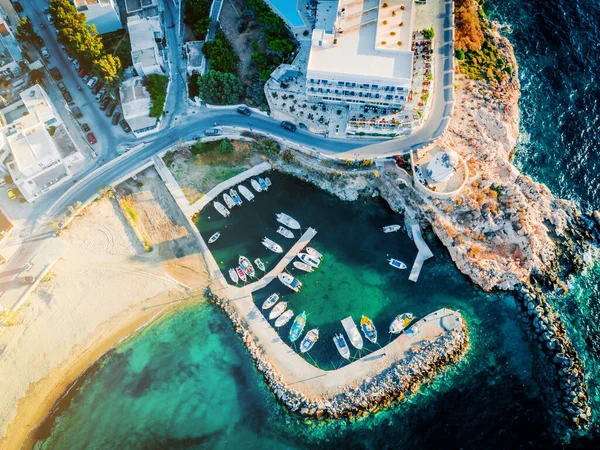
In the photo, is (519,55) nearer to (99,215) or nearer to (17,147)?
(99,215)

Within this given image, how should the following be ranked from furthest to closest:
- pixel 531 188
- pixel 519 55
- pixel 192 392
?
pixel 519 55 < pixel 531 188 < pixel 192 392

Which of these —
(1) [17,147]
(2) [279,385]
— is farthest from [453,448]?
(1) [17,147]

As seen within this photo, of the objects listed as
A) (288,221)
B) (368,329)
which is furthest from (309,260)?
(368,329)

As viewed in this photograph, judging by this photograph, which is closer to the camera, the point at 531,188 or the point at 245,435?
the point at 245,435

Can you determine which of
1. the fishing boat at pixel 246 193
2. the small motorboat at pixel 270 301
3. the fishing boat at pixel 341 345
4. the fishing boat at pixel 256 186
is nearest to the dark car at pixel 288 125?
the fishing boat at pixel 256 186

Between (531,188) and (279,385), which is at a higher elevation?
(531,188)

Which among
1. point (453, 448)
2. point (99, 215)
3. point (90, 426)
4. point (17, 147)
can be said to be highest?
point (17, 147)

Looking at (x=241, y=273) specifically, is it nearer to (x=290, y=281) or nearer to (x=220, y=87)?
(x=290, y=281)
